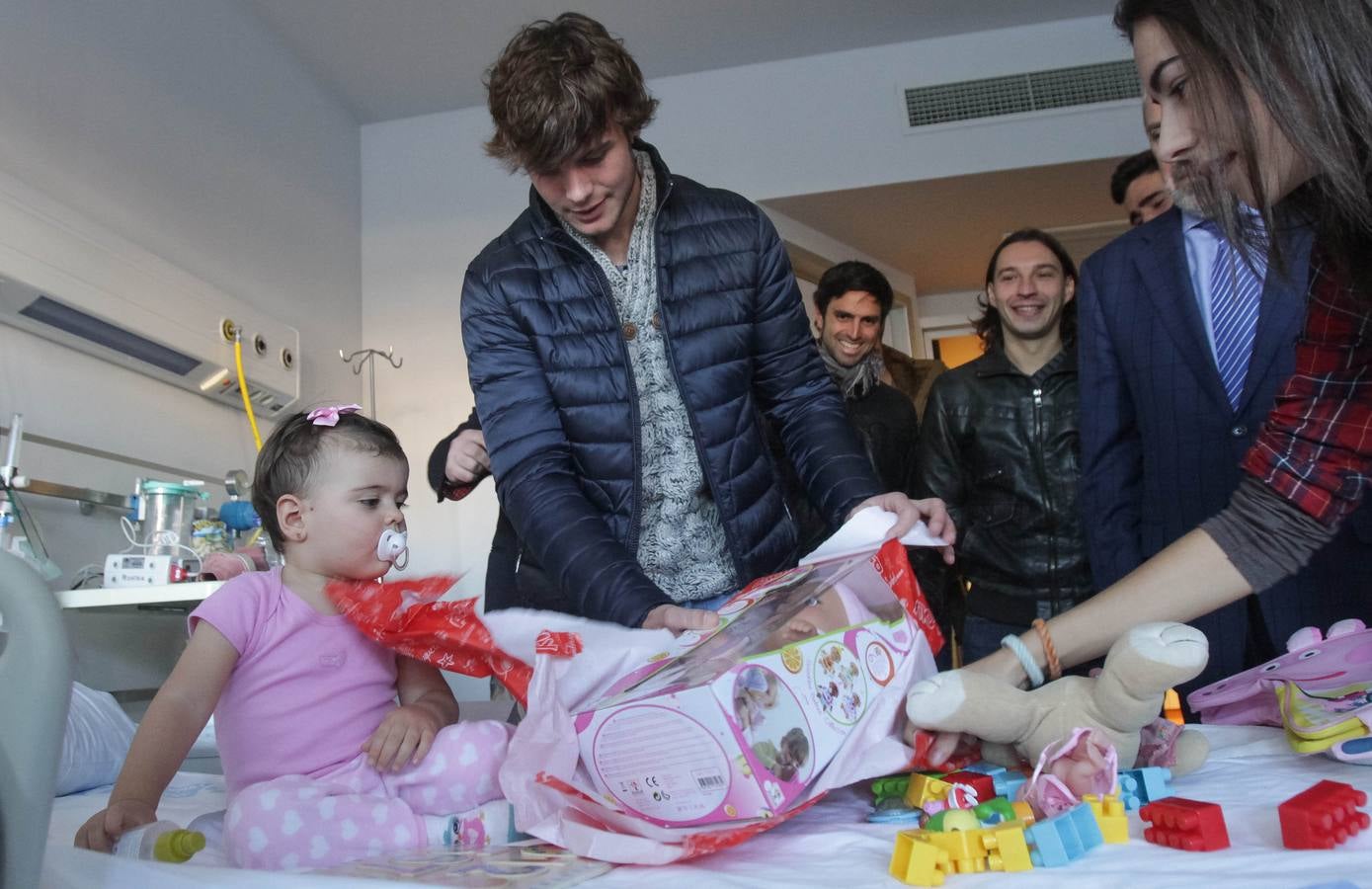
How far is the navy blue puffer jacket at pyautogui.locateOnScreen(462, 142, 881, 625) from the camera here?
1.31 m

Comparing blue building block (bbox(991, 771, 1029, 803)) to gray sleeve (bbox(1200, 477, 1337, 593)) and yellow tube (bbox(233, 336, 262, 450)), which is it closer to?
gray sleeve (bbox(1200, 477, 1337, 593))

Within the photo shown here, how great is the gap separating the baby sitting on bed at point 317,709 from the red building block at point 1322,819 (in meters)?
0.63

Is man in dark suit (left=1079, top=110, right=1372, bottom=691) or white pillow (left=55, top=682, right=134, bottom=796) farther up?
man in dark suit (left=1079, top=110, right=1372, bottom=691)

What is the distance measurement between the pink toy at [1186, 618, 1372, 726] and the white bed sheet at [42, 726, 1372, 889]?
11 centimetres

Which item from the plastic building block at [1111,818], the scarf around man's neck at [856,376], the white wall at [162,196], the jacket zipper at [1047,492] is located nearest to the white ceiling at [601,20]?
the white wall at [162,196]

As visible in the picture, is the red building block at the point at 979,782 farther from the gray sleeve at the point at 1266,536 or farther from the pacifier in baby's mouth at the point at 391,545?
the pacifier in baby's mouth at the point at 391,545

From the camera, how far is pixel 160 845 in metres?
0.85

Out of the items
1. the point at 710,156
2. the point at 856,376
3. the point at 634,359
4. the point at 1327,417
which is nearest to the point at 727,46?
the point at 710,156

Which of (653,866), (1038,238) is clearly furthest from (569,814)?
(1038,238)

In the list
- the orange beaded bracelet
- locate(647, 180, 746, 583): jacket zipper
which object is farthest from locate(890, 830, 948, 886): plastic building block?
locate(647, 180, 746, 583): jacket zipper

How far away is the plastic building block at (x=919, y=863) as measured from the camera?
2.16ft

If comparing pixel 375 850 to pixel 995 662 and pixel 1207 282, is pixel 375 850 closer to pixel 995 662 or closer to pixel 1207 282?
pixel 995 662

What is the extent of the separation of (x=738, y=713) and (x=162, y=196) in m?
2.73

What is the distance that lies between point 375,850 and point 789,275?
0.89 m
